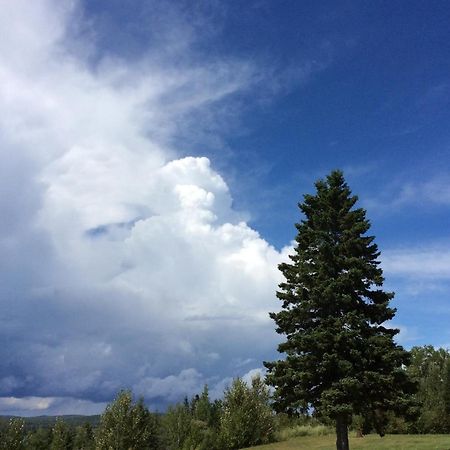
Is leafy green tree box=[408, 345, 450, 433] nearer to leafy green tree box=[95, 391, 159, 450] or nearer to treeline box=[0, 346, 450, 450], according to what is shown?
treeline box=[0, 346, 450, 450]

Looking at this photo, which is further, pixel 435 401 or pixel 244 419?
pixel 435 401

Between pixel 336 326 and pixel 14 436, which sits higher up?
pixel 336 326

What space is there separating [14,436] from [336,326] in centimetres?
3879

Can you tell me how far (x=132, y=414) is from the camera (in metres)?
48.7

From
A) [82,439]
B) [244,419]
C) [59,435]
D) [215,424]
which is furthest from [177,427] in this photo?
[82,439]

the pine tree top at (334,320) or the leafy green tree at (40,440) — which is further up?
the pine tree top at (334,320)

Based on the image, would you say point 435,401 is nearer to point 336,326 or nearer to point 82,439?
point 336,326

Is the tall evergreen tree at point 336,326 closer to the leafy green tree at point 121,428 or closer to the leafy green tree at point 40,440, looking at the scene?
the leafy green tree at point 121,428

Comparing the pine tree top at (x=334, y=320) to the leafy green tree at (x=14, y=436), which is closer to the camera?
the pine tree top at (x=334, y=320)

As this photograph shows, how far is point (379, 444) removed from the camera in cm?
4562

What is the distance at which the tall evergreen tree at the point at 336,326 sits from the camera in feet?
96.5

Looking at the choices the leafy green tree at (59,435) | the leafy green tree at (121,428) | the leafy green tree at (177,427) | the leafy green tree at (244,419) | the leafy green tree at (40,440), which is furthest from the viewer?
the leafy green tree at (40,440)

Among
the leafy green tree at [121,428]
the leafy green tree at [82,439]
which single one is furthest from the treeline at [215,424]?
the leafy green tree at [82,439]

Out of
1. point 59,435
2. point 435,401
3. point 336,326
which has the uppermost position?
point 336,326
